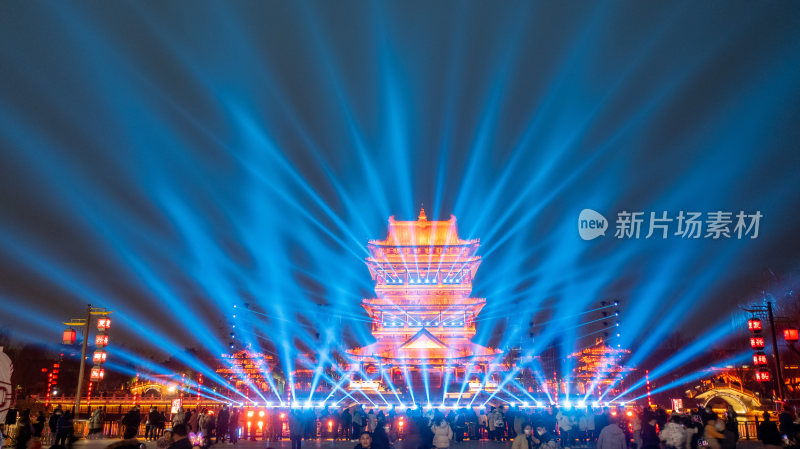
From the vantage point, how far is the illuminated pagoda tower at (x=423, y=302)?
174ft

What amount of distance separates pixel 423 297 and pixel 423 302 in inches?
25.5

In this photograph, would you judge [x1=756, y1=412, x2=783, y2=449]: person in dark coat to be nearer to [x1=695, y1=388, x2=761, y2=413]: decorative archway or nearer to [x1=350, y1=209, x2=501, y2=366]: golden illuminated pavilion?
[x1=695, y1=388, x2=761, y2=413]: decorative archway

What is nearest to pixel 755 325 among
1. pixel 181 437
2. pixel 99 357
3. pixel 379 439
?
pixel 379 439

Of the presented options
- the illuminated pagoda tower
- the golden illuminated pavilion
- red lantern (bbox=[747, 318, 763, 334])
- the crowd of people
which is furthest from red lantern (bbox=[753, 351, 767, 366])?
the golden illuminated pavilion

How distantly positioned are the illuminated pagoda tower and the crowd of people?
23.7 meters

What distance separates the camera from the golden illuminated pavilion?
5356 centimetres

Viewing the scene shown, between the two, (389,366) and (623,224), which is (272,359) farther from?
(623,224)

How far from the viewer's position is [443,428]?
1259 centimetres

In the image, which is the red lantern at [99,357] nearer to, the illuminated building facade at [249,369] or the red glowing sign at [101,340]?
the red glowing sign at [101,340]

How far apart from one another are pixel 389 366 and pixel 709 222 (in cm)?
3173

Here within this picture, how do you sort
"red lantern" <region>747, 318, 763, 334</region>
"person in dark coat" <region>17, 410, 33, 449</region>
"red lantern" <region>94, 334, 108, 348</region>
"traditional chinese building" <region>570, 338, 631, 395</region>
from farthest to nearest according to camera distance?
"traditional chinese building" <region>570, 338, 631, 395</region> < "red lantern" <region>94, 334, 108, 348</region> < "red lantern" <region>747, 318, 763, 334</region> < "person in dark coat" <region>17, 410, 33, 449</region>

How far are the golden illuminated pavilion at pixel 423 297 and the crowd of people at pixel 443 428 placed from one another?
80.3 ft

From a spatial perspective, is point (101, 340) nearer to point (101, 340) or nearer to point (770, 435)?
point (101, 340)

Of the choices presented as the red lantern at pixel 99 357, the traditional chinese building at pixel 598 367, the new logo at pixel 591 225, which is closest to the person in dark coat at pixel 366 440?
the new logo at pixel 591 225
